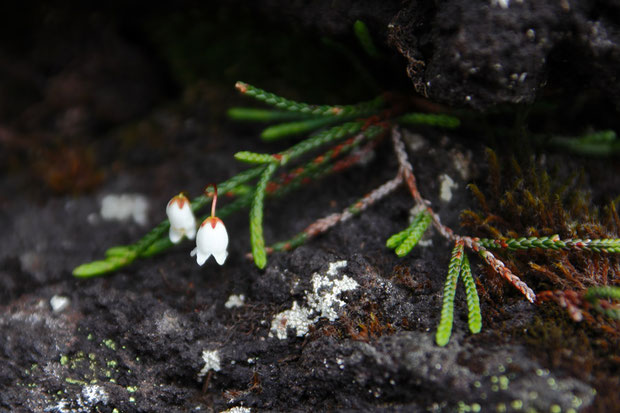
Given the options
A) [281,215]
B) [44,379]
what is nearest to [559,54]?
[281,215]

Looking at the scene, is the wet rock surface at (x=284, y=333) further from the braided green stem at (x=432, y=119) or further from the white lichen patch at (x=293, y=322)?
the braided green stem at (x=432, y=119)

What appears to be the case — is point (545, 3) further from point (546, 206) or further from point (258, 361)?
point (258, 361)

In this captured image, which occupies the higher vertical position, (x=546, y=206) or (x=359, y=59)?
(x=359, y=59)

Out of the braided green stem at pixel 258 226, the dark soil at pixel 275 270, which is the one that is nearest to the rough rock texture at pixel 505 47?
the dark soil at pixel 275 270

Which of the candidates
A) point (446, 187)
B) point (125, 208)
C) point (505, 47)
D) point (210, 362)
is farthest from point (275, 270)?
point (505, 47)

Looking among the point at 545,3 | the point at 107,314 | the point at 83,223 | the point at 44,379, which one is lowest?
the point at 44,379

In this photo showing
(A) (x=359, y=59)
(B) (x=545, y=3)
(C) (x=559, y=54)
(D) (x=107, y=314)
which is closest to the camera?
(B) (x=545, y=3)

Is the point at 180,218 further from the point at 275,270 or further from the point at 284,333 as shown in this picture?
the point at 284,333

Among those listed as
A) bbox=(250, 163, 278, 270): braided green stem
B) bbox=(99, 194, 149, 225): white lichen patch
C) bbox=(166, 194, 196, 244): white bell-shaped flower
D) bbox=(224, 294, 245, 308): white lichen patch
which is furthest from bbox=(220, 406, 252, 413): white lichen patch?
bbox=(99, 194, 149, 225): white lichen patch
